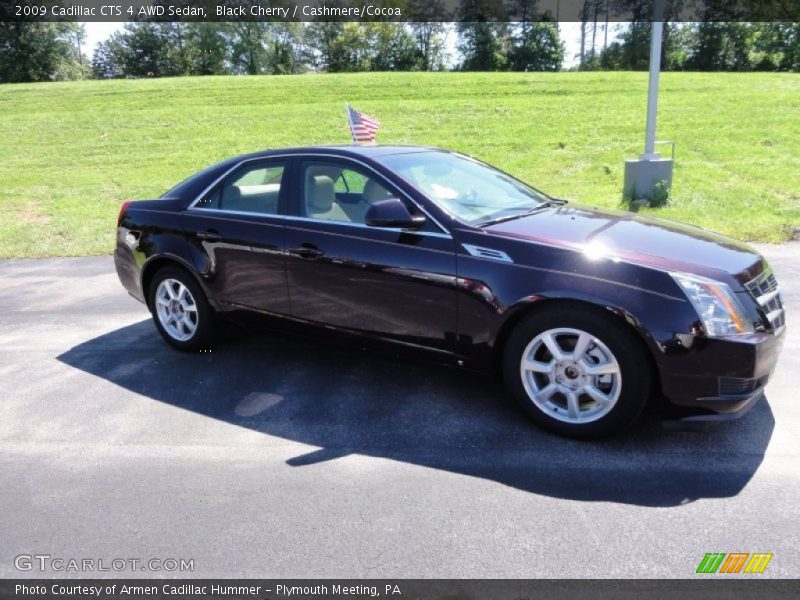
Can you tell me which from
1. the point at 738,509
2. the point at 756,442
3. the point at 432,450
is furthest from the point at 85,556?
the point at 756,442

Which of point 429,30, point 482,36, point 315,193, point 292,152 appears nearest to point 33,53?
point 429,30

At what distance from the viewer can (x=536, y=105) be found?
2348 cm

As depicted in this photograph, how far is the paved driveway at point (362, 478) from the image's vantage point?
109 inches

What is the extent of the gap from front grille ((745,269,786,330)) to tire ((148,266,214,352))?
3.72 metres

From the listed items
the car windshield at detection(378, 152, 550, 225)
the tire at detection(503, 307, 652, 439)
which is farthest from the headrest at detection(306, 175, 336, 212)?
the tire at detection(503, 307, 652, 439)

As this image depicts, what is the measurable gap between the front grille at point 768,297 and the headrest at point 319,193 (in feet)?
8.69

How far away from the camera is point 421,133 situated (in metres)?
20.7

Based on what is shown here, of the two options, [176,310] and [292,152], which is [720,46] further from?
[176,310]

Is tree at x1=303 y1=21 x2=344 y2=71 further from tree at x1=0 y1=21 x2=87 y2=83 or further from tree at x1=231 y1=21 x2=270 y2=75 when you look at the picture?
tree at x1=0 y1=21 x2=87 y2=83

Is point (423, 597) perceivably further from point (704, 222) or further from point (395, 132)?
point (395, 132)

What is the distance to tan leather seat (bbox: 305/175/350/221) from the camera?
14.9 ft

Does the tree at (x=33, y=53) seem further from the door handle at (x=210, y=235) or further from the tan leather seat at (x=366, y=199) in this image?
the tan leather seat at (x=366, y=199)

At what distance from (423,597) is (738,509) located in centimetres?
149

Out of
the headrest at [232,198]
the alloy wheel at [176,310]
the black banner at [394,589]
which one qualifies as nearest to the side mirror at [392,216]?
the headrest at [232,198]
